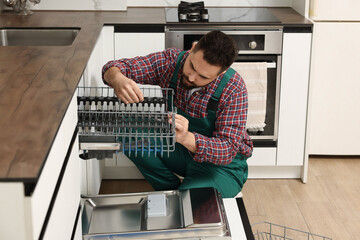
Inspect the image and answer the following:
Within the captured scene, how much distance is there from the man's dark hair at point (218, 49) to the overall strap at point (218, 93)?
0.18m

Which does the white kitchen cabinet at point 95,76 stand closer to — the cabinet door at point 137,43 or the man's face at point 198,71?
the cabinet door at point 137,43

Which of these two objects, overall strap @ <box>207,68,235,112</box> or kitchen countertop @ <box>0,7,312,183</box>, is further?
overall strap @ <box>207,68,235,112</box>

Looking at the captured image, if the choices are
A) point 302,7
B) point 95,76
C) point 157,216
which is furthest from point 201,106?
point 302,7

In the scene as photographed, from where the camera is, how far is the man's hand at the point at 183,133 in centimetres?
217

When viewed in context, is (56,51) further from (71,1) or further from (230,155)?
(71,1)

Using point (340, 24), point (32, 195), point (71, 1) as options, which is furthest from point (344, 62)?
point (32, 195)

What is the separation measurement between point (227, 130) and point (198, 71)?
299 millimetres

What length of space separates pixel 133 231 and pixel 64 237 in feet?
1.12

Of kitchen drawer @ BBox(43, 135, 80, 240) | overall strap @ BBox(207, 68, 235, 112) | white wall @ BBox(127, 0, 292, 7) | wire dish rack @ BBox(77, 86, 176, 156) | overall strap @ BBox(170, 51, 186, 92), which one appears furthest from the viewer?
white wall @ BBox(127, 0, 292, 7)

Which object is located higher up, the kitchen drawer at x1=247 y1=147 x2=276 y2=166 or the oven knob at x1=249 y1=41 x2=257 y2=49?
the oven knob at x1=249 y1=41 x2=257 y2=49

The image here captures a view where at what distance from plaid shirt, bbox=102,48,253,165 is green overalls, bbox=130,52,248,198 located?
0.03 meters

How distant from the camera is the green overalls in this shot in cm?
266

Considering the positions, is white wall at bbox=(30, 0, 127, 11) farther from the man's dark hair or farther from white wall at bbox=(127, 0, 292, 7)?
the man's dark hair

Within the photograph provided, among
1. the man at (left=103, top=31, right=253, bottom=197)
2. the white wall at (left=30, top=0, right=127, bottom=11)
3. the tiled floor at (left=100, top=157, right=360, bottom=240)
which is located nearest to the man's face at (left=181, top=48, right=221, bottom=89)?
the man at (left=103, top=31, right=253, bottom=197)
